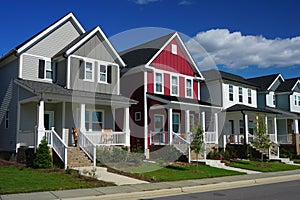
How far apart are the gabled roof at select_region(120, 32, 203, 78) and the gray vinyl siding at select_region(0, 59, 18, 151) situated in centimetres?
890

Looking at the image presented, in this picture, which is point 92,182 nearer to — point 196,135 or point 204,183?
point 204,183

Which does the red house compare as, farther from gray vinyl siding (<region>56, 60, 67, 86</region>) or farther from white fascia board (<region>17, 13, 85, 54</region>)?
gray vinyl siding (<region>56, 60, 67, 86</region>)

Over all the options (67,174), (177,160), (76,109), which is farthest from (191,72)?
(67,174)

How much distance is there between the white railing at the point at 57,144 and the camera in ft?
57.4

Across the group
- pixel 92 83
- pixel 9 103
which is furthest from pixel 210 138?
pixel 9 103

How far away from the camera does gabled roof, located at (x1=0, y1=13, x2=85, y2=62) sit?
21.3m

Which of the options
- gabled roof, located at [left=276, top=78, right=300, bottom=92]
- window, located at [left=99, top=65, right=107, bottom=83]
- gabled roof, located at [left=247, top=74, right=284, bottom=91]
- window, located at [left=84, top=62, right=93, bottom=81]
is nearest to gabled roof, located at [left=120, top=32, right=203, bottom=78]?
window, located at [left=99, top=65, right=107, bottom=83]

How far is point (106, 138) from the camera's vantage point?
2106 cm

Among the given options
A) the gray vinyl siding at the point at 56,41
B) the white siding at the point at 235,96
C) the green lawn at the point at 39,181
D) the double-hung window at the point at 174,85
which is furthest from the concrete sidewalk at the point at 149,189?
the white siding at the point at 235,96

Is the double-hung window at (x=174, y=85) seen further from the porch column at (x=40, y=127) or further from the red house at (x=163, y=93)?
the porch column at (x=40, y=127)

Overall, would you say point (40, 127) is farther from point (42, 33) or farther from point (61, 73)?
point (42, 33)

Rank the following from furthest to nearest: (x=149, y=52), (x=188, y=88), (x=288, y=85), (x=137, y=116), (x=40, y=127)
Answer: (x=288, y=85)
(x=188, y=88)
(x=149, y=52)
(x=137, y=116)
(x=40, y=127)

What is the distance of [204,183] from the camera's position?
15.4 metres

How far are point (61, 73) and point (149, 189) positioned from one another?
12.4 metres
